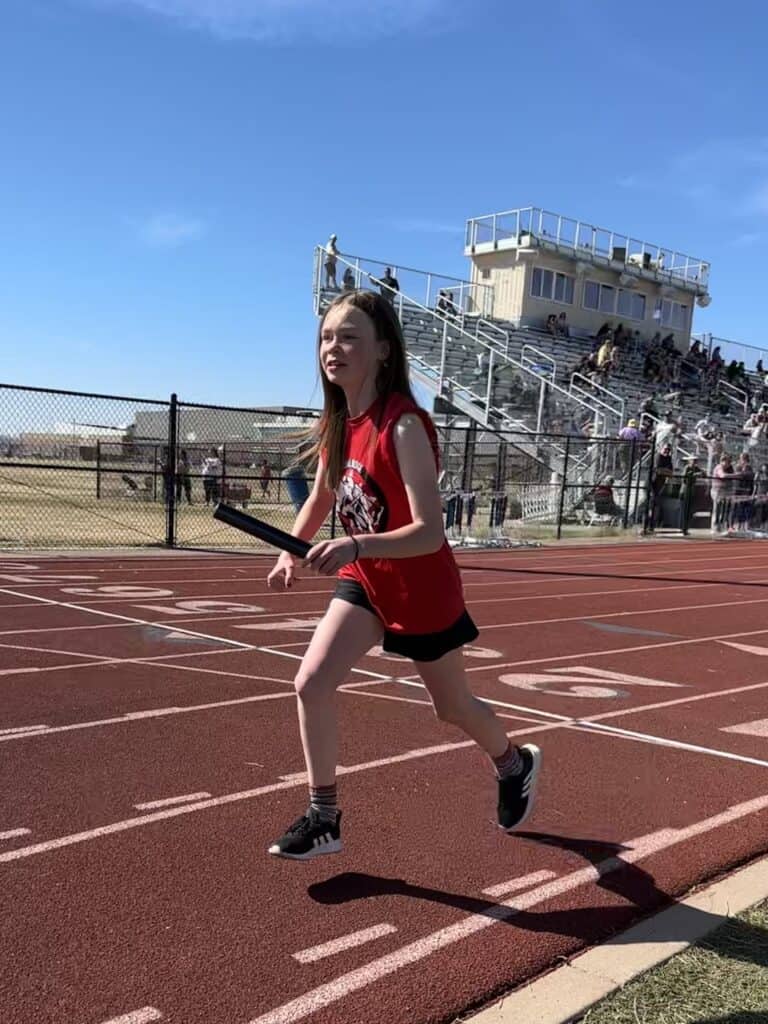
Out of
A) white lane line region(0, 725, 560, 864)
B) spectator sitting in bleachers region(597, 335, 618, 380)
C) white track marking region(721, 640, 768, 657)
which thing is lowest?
white lane line region(0, 725, 560, 864)

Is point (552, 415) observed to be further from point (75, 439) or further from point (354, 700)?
point (354, 700)

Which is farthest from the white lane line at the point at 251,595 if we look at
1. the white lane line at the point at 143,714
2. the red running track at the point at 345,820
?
the white lane line at the point at 143,714

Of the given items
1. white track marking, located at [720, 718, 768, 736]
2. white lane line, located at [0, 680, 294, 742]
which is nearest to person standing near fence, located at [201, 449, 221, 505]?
white lane line, located at [0, 680, 294, 742]

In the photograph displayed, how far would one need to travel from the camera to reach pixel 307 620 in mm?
8938

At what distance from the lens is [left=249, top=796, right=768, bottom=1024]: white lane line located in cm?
264

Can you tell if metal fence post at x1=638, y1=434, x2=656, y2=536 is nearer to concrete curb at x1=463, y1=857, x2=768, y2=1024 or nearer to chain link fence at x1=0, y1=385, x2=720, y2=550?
chain link fence at x1=0, y1=385, x2=720, y2=550

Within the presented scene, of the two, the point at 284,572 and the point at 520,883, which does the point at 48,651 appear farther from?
the point at 520,883

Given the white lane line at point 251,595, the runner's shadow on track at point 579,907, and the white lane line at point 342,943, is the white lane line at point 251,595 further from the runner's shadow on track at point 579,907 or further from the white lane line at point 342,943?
the white lane line at point 342,943

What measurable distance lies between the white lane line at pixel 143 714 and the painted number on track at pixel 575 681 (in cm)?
174

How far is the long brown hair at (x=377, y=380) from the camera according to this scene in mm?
3439

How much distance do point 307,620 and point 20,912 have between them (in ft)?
19.3

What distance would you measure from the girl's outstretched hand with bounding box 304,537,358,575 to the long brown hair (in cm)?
71

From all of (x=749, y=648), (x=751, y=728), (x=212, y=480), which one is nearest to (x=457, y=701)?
(x=751, y=728)

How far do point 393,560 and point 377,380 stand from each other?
2.20 feet
